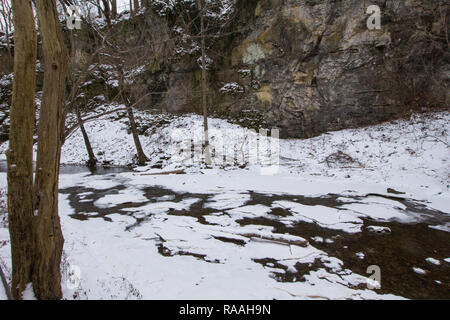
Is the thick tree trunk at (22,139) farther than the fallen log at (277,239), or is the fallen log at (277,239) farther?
the fallen log at (277,239)

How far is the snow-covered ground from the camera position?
4055 mm

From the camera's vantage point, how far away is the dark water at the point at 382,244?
4129mm

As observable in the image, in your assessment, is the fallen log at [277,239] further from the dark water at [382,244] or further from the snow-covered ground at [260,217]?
the dark water at [382,244]

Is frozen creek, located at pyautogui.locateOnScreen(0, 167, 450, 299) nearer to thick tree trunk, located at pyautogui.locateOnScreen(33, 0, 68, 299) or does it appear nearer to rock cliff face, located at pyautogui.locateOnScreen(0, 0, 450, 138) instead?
thick tree trunk, located at pyautogui.locateOnScreen(33, 0, 68, 299)

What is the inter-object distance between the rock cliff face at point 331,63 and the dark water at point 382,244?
8347 mm

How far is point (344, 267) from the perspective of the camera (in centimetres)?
452

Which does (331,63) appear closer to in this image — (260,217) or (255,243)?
(260,217)

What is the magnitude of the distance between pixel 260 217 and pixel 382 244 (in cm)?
281

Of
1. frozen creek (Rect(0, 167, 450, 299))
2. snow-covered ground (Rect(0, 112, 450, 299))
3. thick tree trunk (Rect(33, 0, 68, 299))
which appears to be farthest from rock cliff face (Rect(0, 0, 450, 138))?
thick tree trunk (Rect(33, 0, 68, 299))

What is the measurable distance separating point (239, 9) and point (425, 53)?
1167cm

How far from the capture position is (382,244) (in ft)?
17.5

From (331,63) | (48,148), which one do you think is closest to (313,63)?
(331,63)

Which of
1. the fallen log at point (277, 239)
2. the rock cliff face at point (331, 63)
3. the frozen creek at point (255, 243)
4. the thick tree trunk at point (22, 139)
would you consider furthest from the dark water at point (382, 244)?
the rock cliff face at point (331, 63)
